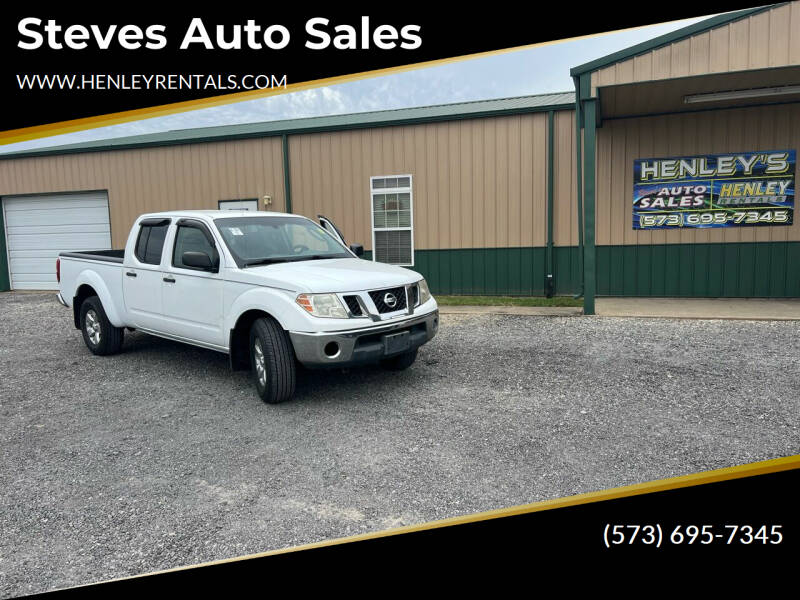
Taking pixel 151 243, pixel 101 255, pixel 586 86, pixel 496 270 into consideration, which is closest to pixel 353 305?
pixel 151 243

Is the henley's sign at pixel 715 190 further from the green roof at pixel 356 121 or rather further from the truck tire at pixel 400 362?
the truck tire at pixel 400 362

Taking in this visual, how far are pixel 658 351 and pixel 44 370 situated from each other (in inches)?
284

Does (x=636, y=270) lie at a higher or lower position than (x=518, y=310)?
Result: higher

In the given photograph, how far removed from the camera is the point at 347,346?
5.08m

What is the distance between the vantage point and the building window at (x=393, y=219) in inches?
478

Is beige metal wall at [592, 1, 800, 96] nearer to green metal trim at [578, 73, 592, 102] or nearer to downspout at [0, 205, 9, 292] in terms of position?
green metal trim at [578, 73, 592, 102]

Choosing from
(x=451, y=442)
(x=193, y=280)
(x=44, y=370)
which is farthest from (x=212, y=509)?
(x=44, y=370)

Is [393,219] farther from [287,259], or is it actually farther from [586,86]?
[287,259]

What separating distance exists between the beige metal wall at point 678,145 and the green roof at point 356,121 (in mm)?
1238

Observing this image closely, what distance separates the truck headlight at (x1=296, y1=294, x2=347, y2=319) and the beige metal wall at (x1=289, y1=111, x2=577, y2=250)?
7.01m

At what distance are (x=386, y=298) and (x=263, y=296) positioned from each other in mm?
1107

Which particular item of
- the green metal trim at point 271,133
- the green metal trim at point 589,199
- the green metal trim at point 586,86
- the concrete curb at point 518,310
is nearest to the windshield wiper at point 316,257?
the concrete curb at point 518,310

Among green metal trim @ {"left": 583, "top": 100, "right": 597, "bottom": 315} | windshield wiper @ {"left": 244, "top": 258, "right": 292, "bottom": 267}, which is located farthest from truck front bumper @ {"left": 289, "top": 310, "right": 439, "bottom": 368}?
green metal trim @ {"left": 583, "top": 100, "right": 597, "bottom": 315}

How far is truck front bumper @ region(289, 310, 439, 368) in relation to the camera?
502 centimetres
